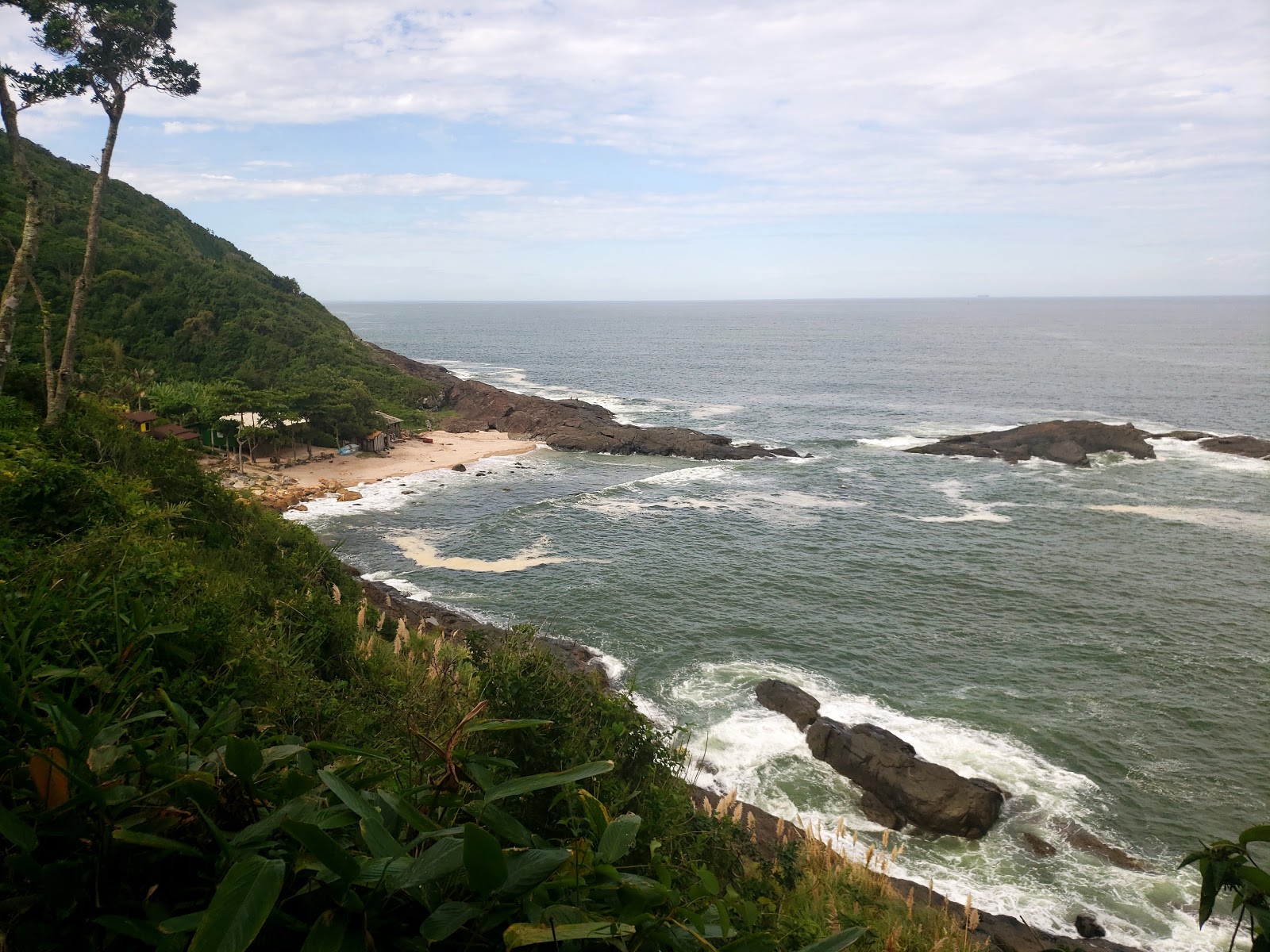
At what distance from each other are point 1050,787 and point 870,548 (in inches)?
585

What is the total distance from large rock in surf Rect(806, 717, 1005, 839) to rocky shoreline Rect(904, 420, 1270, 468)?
A: 1383 inches

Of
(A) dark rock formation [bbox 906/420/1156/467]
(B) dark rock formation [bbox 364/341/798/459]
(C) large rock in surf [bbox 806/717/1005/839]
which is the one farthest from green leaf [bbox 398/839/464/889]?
(A) dark rock formation [bbox 906/420/1156/467]

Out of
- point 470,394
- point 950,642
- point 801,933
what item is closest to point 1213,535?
point 950,642

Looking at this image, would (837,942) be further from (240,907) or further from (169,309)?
(169,309)

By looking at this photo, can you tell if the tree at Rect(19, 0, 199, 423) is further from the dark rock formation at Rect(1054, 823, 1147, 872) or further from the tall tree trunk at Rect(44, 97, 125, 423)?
the dark rock formation at Rect(1054, 823, 1147, 872)

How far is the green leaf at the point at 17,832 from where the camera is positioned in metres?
1.41

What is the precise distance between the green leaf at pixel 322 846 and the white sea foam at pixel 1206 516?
135ft

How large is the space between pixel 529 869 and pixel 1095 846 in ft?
55.3

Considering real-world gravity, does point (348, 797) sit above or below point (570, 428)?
above

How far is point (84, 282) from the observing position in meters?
12.7

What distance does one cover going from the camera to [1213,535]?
104 feet

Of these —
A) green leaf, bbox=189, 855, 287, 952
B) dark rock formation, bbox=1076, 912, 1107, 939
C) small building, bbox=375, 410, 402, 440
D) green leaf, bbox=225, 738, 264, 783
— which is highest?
green leaf, bbox=225, 738, 264, 783

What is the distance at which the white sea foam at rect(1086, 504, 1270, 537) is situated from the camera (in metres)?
32.8

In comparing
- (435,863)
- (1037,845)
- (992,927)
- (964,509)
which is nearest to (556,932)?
(435,863)
